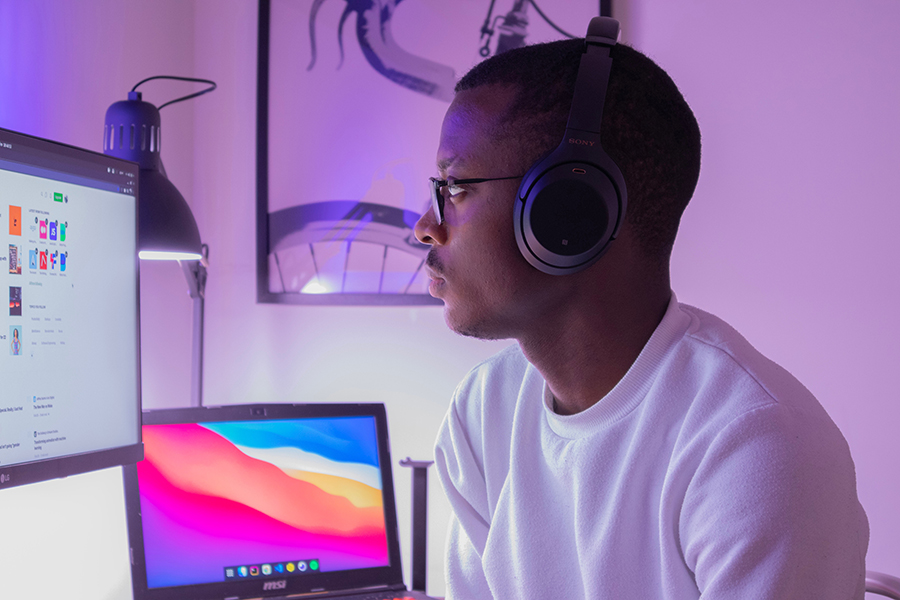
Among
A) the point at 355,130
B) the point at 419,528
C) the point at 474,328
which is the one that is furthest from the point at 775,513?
the point at 355,130

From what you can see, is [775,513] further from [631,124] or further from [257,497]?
[257,497]

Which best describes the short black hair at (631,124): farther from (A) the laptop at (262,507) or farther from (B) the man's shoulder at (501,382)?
(A) the laptop at (262,507)

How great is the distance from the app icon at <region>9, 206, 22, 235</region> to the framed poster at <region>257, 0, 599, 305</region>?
2.82ft

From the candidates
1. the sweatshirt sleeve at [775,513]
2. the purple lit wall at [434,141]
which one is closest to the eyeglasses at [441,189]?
the sweatshirt sleeve at [775,513]

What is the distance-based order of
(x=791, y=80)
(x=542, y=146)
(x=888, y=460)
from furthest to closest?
(x=791, y=80) < (x=888, y=460) < (x=542, y=146)

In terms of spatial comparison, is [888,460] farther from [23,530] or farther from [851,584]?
[23,530]

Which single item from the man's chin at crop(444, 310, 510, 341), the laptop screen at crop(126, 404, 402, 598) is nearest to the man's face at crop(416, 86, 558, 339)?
the man's chin at crop(444, 310, 510, 341)

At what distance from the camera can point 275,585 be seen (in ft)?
3.57

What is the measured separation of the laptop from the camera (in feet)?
3.50

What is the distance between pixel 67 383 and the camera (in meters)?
0.90

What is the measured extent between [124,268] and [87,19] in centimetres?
70

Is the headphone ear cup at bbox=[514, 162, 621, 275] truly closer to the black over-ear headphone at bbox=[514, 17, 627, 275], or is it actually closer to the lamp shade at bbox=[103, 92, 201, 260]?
the black over-ear headphone at bbox=[514, 17, 627, 275]

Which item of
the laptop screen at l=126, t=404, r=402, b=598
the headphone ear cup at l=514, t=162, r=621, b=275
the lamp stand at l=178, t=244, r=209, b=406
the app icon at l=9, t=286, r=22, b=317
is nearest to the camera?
the headphone ear cup at l=514, t=162, r=621, b=275

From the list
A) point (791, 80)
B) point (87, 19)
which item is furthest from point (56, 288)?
point (791, 80)
